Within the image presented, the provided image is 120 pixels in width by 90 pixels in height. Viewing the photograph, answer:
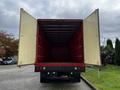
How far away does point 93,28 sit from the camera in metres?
12.0

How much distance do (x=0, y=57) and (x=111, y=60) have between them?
31.0m

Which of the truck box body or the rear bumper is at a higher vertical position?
the truck box body

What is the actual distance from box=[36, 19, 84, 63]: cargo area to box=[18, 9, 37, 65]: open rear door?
65 cm

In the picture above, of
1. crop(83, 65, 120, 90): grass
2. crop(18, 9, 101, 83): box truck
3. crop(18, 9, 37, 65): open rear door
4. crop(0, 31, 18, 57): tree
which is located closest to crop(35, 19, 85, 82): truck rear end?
crop(18, 9, 101, 83): box truck

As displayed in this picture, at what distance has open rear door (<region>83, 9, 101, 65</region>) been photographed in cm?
1184

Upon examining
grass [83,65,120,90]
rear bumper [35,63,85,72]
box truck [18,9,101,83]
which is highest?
box truck [18,9,101,83]

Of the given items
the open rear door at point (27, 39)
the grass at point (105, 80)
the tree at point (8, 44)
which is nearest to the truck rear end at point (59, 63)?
the open rear door at point (27, 39)

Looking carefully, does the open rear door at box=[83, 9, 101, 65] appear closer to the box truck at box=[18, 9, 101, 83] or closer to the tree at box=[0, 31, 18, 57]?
the box truck at box=[18, 9, 101, 83]

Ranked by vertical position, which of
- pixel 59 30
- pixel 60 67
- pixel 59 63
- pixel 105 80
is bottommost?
pixel 105 80

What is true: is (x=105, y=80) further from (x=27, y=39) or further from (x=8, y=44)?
(x=8, y=44)

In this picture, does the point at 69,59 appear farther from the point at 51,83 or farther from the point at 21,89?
the point at 21,89

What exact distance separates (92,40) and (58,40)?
28.0ft

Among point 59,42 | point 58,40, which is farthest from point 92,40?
point 59,42

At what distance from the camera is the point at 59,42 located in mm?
21641
